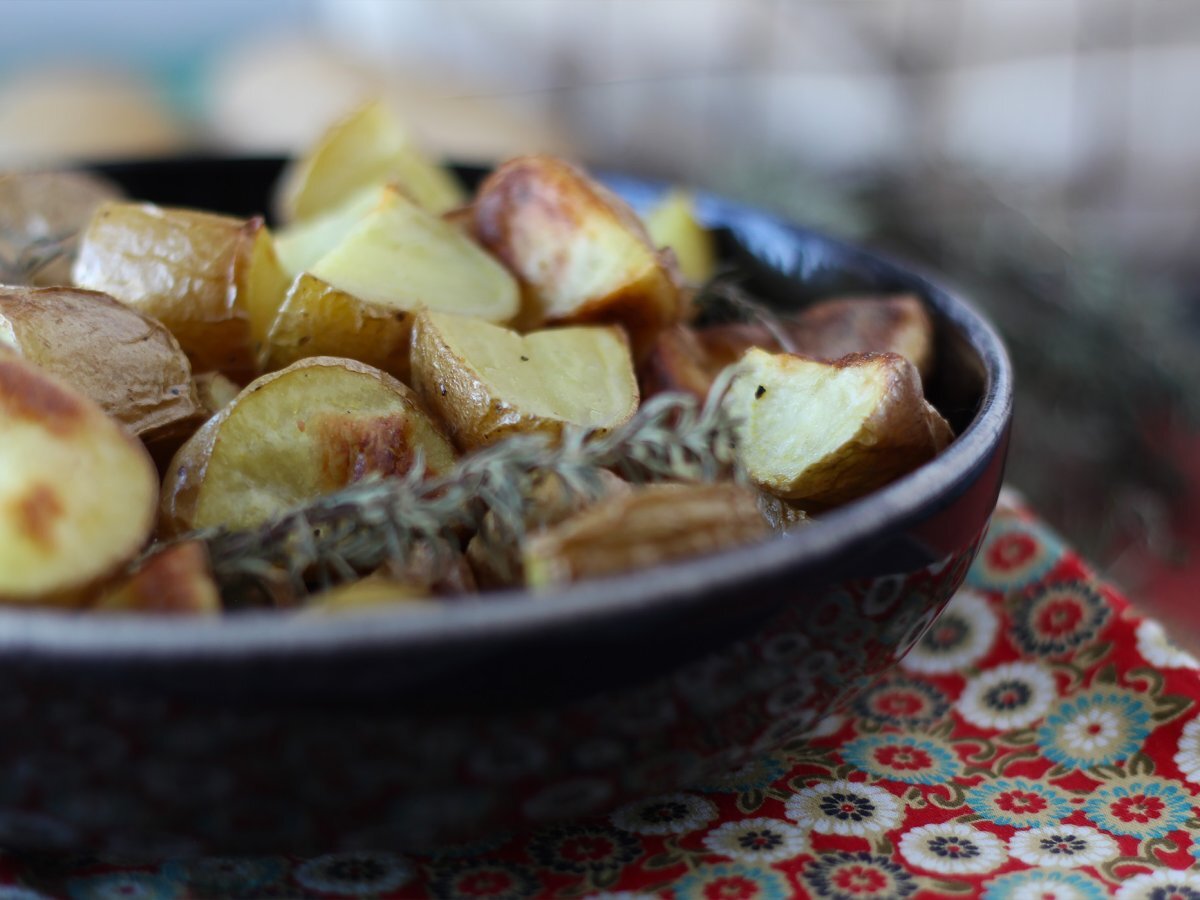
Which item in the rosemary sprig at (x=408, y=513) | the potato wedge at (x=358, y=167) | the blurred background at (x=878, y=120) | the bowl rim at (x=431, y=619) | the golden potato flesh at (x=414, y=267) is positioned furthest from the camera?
the blurred background at (x=878, y=120)

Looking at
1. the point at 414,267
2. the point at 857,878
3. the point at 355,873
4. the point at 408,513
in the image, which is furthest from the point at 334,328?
the point at 857,878

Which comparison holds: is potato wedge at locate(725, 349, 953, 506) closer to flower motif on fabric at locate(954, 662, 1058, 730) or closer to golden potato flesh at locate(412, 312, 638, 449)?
golden potato flesh at locate(412, 312, 638, 449)

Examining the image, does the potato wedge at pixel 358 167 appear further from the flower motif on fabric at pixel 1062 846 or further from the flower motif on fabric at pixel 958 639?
the flower motif on fabric at pixel 1062 846

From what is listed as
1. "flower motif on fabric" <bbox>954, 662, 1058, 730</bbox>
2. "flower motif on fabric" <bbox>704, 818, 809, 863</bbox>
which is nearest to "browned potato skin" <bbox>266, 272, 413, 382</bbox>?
"flower motif on fabric" <bbox>704, 818, 809, 863</bbox>

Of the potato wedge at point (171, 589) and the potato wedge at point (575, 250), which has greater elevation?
the potato wedge at point (575, 250)

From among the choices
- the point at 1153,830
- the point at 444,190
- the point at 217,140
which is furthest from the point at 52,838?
the point at 217,140

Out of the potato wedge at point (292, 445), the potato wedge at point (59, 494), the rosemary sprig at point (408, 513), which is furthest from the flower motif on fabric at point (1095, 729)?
the potato wedge at point (59, 494)

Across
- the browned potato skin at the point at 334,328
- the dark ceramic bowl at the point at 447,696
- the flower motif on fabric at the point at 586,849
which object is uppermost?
the browned potato skin at the point at 334,328

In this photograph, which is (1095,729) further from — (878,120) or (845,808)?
(878,120)
